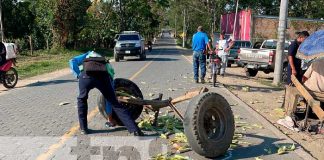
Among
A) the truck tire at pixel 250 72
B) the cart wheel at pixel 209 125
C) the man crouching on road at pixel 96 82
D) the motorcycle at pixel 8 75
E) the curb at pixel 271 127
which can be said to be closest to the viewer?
the cart wheel at pixel 209 125

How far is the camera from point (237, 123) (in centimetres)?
852

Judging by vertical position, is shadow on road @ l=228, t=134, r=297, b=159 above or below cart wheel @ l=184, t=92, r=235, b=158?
below

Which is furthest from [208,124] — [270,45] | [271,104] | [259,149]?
[270,45]

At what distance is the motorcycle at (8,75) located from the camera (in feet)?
45.8

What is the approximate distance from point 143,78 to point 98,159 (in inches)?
433

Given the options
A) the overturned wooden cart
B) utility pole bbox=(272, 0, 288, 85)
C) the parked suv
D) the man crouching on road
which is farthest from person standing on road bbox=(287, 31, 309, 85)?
the parked suv

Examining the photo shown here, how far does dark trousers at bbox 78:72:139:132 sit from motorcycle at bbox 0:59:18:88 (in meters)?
7.66

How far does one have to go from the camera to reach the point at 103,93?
23.7 ft

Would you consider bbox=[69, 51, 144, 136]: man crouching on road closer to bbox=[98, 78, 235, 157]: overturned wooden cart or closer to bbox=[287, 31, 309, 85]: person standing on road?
bbox=[98, 78, 235, 157]: overturned wooden cart

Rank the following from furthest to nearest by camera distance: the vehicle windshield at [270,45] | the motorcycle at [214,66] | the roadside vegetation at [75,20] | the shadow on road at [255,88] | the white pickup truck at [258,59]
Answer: the roadside vegetation at [75,20] < the vehicle windshield at [270,45] < the white pickup truck at [258,59] < the motorcycle at [214,66] < the shadow on road at [255,88]

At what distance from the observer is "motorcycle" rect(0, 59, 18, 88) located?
1395 centimetres

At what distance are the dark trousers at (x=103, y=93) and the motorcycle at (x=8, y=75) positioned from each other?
→ 766 centimetres

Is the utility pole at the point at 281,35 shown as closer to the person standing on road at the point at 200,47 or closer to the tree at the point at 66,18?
the person standing on road at the point at 200,47

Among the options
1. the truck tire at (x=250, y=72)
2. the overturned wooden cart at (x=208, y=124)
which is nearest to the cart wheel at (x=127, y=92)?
the overturned wooden cart at (x=208, y=124)
